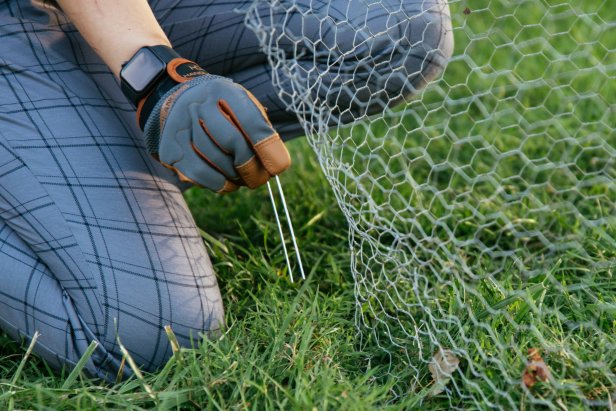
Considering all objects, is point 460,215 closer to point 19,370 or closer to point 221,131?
point 221,131

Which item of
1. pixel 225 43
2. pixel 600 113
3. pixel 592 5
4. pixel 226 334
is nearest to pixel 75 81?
pixel 225 43

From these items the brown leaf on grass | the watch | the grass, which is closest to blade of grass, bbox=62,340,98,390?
the grass

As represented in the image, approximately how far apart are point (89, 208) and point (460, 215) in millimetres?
682

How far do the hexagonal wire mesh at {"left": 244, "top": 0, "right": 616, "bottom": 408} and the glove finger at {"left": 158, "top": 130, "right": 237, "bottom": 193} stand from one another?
17 cm

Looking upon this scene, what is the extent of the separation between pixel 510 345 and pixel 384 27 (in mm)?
632

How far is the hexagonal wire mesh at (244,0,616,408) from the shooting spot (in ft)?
3.48

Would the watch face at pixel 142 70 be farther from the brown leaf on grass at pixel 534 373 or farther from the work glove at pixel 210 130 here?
the brown leaf on grass at pixel 534 373

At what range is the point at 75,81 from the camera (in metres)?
1.33

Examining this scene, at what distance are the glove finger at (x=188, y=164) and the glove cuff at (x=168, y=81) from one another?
0.24ft

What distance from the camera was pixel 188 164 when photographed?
1.13 m

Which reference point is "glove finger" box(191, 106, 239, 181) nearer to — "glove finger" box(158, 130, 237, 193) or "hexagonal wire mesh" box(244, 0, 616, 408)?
"glove finger" box(158, 130, 237, 193)

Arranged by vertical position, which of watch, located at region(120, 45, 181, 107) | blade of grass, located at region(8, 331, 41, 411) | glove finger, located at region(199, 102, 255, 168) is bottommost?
blade of grass, located at region(8, 331, 41, 411)

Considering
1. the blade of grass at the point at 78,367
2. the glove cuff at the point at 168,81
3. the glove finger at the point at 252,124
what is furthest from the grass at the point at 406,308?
the glove cuff at the point at 168,81

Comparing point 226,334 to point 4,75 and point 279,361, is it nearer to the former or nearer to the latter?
point 279,361
